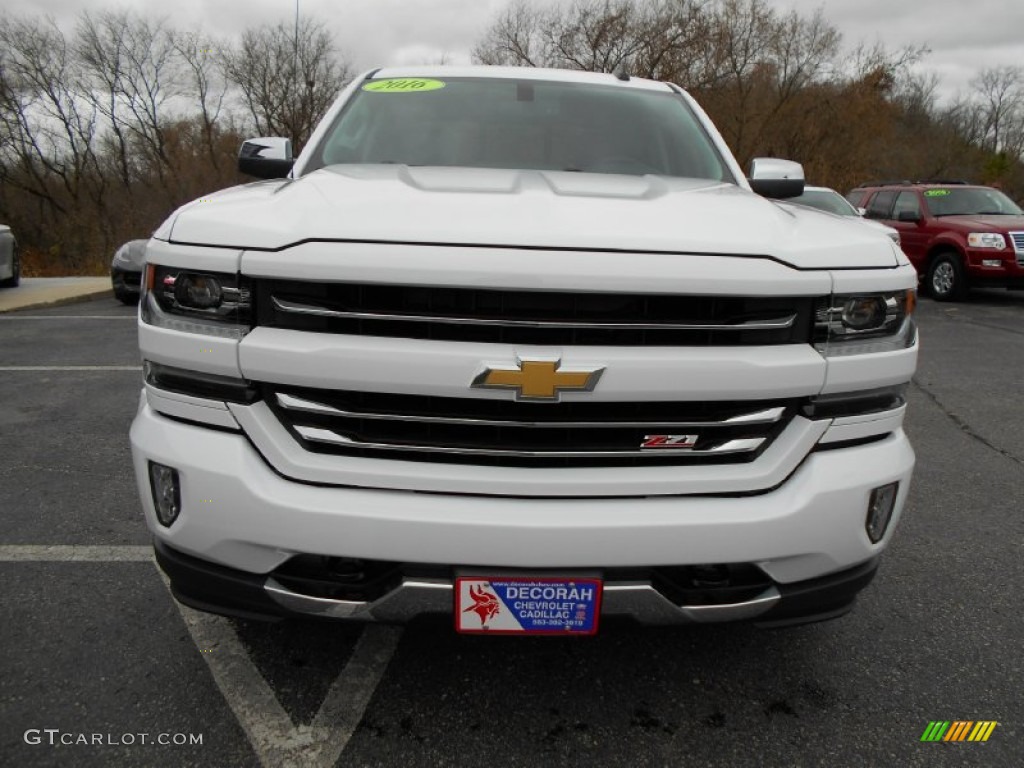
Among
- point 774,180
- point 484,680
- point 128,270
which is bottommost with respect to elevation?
point 128,270

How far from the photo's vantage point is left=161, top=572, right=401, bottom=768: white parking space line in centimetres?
187

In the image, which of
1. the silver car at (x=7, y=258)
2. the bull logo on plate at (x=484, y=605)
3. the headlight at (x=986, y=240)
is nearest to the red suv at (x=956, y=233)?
the headlight at (x=986, y=240)

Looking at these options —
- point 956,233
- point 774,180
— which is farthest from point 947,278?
point 774,180

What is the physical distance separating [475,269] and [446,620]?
2.66 ft

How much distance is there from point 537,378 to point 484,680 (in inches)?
40.6

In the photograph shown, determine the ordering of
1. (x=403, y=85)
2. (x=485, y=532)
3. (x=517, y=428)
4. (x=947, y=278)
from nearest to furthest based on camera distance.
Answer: (x=485, y=532)
(x=517, y=428)
(x=403, y=85)
(x=947, y=278)

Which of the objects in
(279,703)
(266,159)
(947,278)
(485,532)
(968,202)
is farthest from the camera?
(968,202)

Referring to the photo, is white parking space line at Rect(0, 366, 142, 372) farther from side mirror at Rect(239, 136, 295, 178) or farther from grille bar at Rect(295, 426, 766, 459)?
grille bar at Rect(295, 426, 766, 459)

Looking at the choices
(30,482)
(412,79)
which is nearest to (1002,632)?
(412,79)

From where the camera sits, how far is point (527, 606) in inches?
66.7

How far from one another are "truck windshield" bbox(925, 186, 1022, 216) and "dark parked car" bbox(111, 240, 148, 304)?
1186 cm

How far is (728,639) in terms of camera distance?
2402 mm

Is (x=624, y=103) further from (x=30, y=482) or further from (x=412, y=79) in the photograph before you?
(x=30, y=482)

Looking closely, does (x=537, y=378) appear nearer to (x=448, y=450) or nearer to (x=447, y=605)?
(x=448, y=450)
